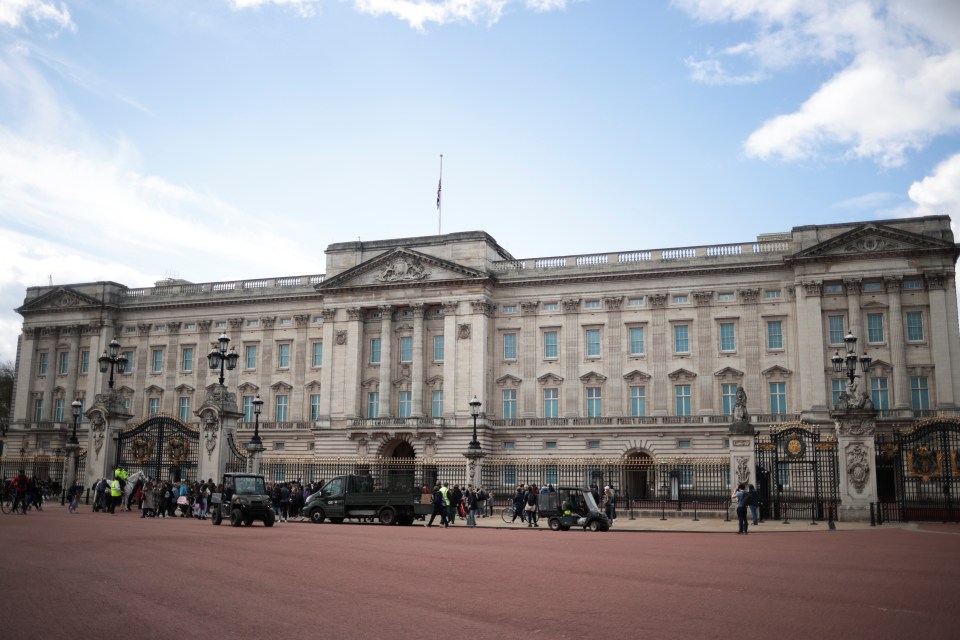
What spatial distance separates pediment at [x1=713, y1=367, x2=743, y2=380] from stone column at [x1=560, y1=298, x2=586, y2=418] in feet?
30.6

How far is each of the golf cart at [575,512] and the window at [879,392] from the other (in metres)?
29.6

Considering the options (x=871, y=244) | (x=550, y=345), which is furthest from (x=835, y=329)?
(x=550, y=345)

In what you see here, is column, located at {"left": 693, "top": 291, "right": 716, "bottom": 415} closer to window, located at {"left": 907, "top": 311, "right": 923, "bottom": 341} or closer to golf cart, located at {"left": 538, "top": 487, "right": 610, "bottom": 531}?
window, located at {"left": 907, "top": 311, "right": 923, "bottom": 341}

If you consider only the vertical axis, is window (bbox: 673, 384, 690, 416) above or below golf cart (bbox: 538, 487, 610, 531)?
above

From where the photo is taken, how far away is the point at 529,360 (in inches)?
2435

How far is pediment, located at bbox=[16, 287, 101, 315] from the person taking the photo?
7319 centimetres

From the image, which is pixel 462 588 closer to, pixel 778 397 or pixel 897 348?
pixel 778 397

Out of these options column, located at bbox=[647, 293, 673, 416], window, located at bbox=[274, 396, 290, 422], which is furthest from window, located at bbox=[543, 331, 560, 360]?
window, located at bbox=[274, 396, 290, 422]

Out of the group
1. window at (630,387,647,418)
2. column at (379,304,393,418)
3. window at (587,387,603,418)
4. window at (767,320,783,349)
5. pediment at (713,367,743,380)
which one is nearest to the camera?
window at (767,320,783,349)

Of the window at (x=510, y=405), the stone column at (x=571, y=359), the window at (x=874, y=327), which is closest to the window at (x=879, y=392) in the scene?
the window at (x=874, y=327)

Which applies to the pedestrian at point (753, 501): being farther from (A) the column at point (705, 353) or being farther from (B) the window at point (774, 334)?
(B) the window at point (774, 334)

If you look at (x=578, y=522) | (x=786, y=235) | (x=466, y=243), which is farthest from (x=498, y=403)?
(x=578, y=522)

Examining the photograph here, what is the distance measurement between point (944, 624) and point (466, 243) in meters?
53.4

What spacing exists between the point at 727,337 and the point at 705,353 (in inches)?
72.2
